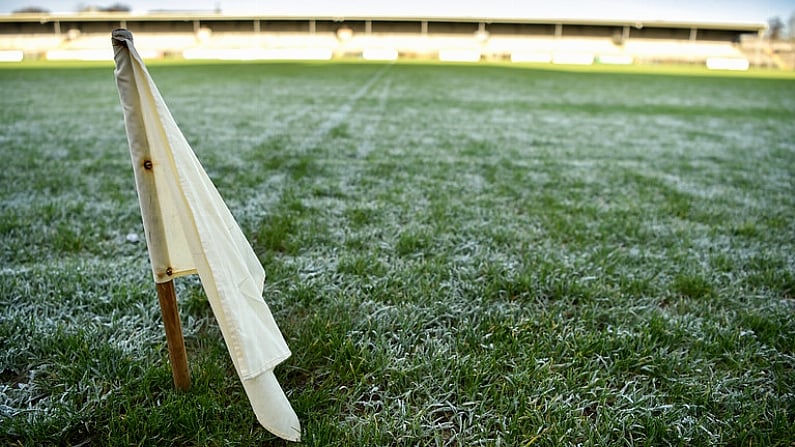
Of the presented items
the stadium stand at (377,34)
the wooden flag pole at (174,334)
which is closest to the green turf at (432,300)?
the wooden flag pole at (174,334)

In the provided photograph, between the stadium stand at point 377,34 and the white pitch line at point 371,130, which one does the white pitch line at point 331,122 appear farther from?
the stadium stand at point 377,34

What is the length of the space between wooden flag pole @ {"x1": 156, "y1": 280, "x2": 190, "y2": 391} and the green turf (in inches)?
1.9

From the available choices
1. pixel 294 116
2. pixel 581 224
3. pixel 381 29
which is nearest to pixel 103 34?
pixel 381 29

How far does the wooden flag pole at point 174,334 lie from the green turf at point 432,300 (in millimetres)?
48

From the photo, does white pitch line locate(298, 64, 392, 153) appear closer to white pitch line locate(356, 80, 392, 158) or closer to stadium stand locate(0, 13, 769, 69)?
white pitch line locate(356, 80, 392, 158)

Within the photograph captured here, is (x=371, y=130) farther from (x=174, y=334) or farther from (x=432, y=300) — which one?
(x=174, y=334)

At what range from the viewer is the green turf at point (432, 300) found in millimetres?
1384

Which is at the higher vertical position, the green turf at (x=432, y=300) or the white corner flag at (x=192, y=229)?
the white corner flag at (x=192, y=229)

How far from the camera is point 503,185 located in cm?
397

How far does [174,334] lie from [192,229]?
0.39 m

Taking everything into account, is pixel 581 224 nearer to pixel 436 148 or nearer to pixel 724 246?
pixel 724 246

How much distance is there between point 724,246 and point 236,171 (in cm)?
354

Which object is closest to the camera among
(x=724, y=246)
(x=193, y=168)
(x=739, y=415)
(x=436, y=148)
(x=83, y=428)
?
(x=193, y=168)

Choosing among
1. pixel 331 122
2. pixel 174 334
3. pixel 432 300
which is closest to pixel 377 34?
pixel 331 122
